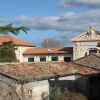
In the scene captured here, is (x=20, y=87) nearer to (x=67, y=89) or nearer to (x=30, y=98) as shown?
(x=30, y=98)

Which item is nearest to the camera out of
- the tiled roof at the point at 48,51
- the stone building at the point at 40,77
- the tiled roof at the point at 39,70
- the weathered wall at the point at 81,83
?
the stone building at the point at 40,77

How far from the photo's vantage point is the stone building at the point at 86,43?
6297cm

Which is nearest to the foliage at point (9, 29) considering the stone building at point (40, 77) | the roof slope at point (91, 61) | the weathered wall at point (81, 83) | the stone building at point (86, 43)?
the stone building at point (40, 77)

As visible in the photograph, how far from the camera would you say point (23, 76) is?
27734 millimetres

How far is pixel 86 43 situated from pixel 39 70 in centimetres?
3427

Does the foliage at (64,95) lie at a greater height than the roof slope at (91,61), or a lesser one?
lesser

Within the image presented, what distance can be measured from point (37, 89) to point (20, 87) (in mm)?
2119

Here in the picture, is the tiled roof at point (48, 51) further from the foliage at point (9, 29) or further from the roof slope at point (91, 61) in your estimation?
the foliage at point (9, 29)

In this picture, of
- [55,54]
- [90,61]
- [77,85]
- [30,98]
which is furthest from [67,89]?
[55,54]

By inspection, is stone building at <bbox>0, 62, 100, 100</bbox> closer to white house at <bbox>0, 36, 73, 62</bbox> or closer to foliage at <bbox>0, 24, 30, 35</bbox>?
foliage at <bbox>0, 24, 30, 35</bbox>

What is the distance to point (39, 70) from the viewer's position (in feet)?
102

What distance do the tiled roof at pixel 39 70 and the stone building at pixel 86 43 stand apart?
87.2 feet

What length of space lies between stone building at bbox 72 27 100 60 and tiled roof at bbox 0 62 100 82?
87.2ft

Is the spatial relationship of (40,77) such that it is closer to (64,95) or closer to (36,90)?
(36,90)
